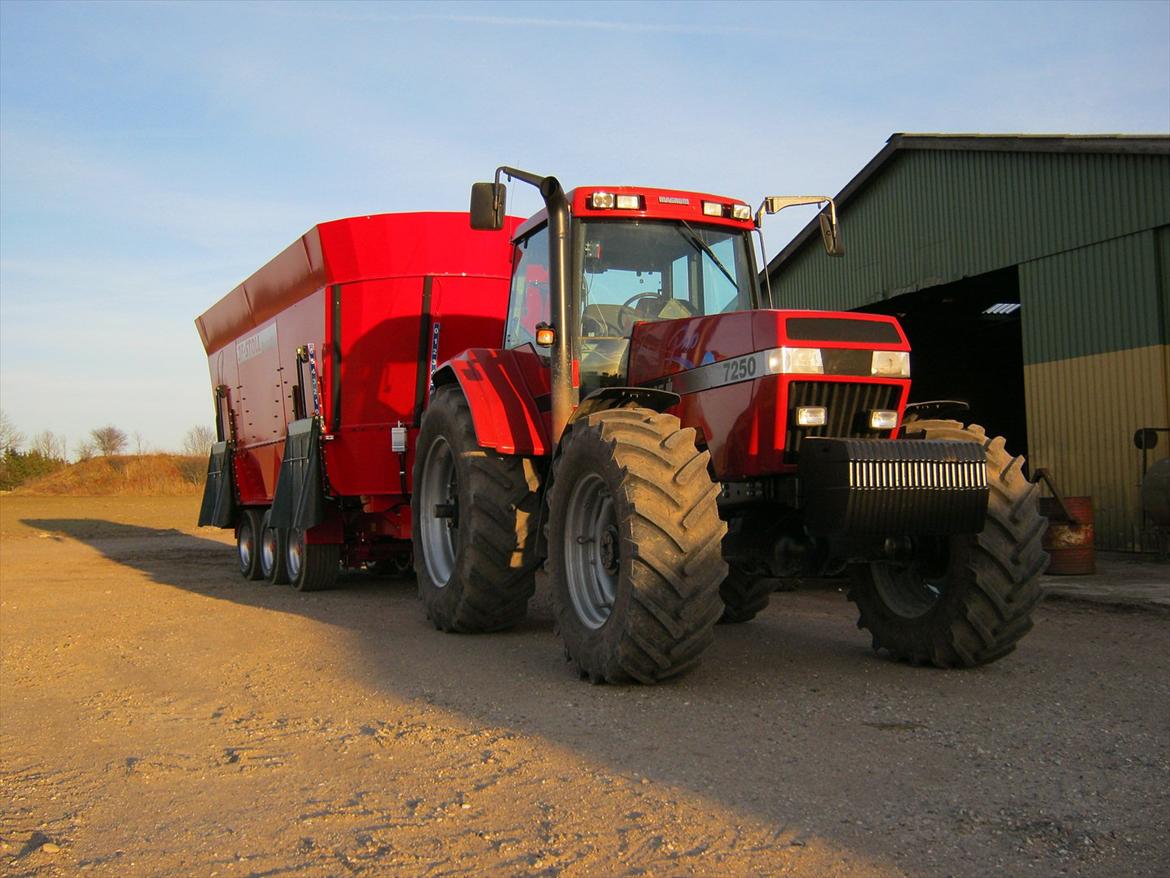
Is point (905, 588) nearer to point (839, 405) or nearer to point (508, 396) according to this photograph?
point (839, 405)

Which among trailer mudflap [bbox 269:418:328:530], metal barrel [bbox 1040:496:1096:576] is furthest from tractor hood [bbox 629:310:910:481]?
metal barrel [bbox 1040:496:1096:576]

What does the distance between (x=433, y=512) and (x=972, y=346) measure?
16.7 m

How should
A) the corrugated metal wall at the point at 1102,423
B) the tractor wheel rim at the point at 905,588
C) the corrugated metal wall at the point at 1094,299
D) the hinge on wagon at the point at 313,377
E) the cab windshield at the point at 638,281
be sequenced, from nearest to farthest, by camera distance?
the tractor wheel rim at the point at 905,588, the cab windshield at the point at 638,281, the hinge on wagon at the point at 313,377, the corrugated metal wall at the point at 1094,299, the corrugated metal wall at the point at 1102,423

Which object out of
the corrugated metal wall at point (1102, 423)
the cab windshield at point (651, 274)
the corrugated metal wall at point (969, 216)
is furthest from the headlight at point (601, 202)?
the corrugated metal wall at point (1102, 423)

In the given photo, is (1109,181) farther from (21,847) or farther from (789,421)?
(21,847)

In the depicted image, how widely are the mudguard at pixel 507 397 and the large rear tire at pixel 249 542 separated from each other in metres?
6.68

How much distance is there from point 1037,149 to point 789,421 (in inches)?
380

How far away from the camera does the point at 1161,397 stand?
1245cm

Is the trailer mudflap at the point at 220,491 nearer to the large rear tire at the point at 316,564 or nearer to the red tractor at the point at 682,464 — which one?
the large rear tire at the point at 316,564

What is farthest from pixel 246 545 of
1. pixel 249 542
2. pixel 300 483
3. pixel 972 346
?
pixel 972 346

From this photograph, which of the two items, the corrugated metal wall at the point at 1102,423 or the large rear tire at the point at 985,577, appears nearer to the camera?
the large rear tire at the point at 985,577

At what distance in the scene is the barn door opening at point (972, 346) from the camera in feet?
58.2

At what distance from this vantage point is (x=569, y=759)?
4402 mm

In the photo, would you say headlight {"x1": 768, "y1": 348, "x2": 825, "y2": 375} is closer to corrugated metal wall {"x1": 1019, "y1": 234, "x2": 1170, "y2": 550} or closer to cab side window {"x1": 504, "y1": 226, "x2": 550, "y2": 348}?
cab side window {"x1": 504, "y1": 226, "x2": 550, "y2": 348}
